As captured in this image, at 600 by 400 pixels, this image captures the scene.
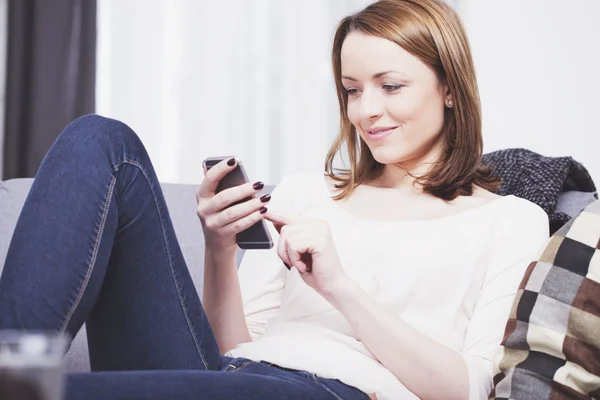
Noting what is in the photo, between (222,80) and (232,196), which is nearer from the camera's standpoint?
(232,196)

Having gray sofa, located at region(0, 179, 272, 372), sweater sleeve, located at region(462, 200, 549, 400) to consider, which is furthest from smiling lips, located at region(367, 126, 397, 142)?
gray sofa, located at region(0, 179, 272, 372)

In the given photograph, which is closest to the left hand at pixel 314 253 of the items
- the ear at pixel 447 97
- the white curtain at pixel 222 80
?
the ear at pixel 447 97

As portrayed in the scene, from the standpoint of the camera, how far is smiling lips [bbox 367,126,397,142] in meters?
1.46

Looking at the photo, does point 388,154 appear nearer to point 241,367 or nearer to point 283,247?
point 283,247

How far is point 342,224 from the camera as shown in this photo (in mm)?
1469

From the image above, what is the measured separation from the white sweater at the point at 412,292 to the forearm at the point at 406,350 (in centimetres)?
2

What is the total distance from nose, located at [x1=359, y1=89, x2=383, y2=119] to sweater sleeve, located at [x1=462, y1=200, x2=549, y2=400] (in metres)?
0.31

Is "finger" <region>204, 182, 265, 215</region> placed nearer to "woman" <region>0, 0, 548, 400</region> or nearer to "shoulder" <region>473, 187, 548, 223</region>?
"woman" <region>0, 0, 548, 400</region>

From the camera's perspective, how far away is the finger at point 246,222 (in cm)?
125

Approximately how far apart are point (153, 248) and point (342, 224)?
44 cm

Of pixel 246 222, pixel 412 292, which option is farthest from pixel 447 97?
pixel 246 222

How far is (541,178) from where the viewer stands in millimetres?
1606

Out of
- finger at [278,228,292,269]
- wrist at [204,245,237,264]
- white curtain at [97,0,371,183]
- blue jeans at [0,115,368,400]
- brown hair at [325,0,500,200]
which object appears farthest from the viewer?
white curtain at [97,0,371,183]

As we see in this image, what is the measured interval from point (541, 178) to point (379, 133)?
1.24 ft
